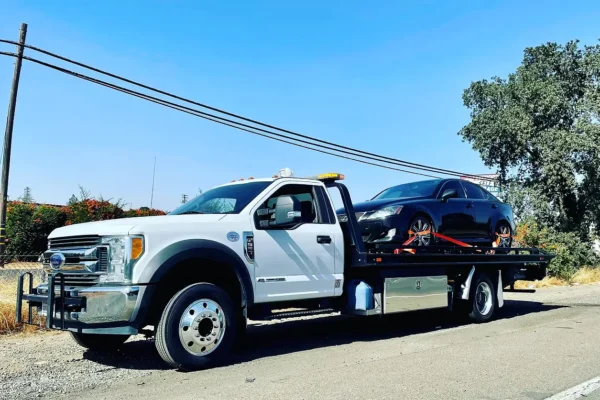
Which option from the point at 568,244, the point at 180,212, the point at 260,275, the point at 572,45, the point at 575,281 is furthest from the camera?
the point at 572,45

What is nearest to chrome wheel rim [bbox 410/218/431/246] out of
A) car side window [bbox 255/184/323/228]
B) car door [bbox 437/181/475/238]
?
car door [bbox 437/181/475/238]

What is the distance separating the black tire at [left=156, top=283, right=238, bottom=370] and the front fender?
27cm

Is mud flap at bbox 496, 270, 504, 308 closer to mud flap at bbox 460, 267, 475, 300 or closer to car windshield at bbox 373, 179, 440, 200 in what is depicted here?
mud flap at bbox 460, 267, 475, 300

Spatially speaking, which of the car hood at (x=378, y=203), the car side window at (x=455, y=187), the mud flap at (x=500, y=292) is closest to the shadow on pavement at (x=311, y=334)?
the mud flap at (x=500, y=292)

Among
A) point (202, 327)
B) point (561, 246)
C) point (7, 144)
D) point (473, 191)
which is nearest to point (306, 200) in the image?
point (202, 327)

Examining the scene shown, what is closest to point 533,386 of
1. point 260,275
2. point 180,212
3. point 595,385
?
point 595,385

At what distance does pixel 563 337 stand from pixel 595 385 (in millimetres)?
2803

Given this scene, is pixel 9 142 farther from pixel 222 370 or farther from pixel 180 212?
pixel 222 370

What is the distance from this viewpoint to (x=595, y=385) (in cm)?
504

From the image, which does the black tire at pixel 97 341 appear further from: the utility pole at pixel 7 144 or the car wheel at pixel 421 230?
the utility pole at pixel 7 144

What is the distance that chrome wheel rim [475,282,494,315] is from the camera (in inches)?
374

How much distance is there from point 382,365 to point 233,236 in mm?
2113

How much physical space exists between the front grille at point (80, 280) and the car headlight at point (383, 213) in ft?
14.9

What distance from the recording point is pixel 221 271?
20.0 ft
